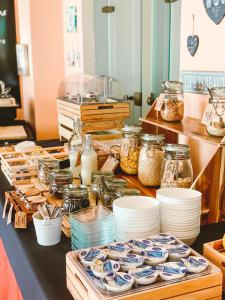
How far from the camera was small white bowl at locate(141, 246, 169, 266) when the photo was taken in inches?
38.1

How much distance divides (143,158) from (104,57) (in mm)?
1982

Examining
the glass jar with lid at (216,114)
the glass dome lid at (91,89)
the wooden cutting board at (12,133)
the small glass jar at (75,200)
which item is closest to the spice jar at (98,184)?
the small glass jar at (75,200)

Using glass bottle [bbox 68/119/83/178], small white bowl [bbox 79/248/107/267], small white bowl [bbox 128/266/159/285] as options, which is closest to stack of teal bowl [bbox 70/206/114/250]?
small white bowl [bbox 79/248/107/267]

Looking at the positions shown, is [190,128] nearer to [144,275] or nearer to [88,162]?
[88,162]

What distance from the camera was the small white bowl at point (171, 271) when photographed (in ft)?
2.97

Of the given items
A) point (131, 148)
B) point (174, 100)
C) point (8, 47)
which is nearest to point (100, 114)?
point (131, 148)

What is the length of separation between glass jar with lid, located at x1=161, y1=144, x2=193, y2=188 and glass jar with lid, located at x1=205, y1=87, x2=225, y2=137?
4.8 inches

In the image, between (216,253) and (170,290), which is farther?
(216,253)

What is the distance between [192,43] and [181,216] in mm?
843

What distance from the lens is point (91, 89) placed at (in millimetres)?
2852

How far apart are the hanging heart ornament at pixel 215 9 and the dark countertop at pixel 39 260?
30.7 inches

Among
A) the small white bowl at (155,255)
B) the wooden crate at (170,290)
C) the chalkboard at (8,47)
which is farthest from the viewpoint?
the chalkboard at (8,47)

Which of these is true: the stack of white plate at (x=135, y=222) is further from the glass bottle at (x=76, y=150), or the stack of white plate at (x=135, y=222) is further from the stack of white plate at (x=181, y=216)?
the glass bottle at (x=76, y=150)

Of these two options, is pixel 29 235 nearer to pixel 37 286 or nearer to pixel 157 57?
pixel 37 286
